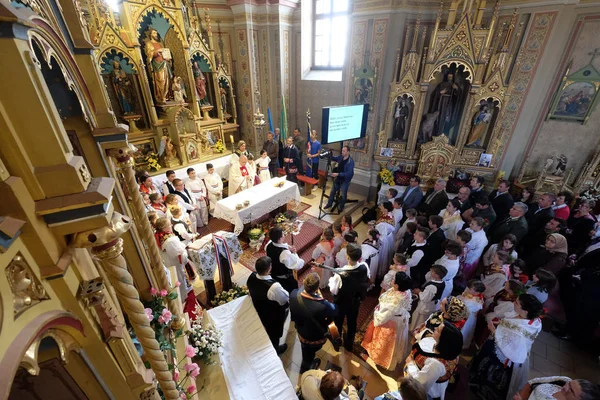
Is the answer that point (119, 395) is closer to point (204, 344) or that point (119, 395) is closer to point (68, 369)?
point (68, 369)

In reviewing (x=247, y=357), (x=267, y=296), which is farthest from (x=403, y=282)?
(x=247, y=357)

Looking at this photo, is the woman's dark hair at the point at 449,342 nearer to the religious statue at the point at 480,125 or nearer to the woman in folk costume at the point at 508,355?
the woman in folk costume at the point at 508,355

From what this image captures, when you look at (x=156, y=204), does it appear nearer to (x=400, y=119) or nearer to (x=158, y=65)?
(x=158, y=65)

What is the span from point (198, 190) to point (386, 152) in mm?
5186

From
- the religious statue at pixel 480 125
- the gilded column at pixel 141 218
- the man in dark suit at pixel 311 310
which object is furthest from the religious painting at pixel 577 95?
the gilded column at pixel 141 218

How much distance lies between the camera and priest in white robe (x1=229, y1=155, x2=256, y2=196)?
7.15m

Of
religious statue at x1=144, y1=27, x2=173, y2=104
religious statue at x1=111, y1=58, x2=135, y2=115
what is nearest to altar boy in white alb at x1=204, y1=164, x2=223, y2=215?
religious statue at x1=144, y1=27, x2=173, y2=104

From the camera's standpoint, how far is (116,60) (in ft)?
22.4

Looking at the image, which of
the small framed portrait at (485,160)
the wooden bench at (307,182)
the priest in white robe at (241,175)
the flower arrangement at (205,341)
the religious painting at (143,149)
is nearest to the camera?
the flower arrangement at (205,341)

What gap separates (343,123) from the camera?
6.90m

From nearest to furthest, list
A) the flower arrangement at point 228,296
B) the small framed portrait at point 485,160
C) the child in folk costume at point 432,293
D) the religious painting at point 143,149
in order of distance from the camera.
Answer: the child in folk costume at point 432,293, the flower arrangement at point 228,296, the small framed portrait at point 485,160, the religious painting at point 143,149

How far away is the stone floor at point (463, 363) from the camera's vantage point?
3771 millimetres

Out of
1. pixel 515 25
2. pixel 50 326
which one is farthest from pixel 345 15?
pixel 50 326

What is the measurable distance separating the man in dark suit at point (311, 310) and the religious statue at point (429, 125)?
6.20 m
